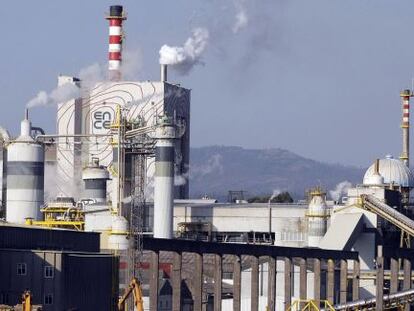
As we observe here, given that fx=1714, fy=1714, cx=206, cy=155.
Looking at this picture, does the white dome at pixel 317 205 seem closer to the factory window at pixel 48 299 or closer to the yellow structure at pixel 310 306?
the yellow structure at pixel 310 306

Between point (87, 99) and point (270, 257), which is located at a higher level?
point (87, 99)

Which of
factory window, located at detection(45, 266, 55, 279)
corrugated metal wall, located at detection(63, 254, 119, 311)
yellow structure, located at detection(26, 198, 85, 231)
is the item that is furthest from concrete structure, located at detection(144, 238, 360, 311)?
factory window, located at detection(45, 266, 55, 279)

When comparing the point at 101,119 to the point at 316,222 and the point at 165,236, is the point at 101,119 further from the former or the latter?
the point at 165,236

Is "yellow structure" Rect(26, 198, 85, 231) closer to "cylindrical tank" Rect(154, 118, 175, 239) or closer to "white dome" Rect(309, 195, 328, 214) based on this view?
"cylindrical tank" Rect(154, 118, 175, 239)

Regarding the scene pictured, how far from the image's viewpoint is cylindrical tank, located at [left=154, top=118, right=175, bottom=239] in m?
88.8

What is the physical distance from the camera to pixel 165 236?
88562mm

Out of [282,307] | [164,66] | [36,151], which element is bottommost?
A: [282,307]

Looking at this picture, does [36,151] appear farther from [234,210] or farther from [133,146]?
[234,210]

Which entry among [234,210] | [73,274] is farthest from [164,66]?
[73,274]

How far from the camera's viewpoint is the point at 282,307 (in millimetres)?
88312

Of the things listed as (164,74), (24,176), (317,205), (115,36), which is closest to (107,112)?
(164,74)

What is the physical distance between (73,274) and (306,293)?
3110cm

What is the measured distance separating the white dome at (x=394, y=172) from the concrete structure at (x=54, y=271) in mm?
46797

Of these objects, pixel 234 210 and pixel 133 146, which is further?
pixel 234 210
